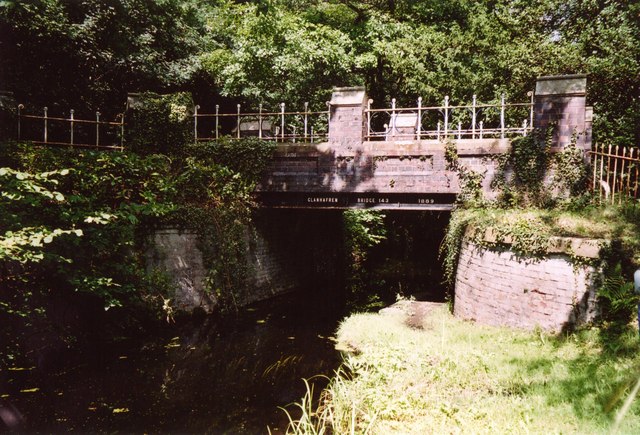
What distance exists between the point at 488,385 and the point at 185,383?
4.59 metres

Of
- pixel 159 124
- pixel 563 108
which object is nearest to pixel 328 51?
pixel 159 124

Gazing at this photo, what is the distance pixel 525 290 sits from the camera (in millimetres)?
7652

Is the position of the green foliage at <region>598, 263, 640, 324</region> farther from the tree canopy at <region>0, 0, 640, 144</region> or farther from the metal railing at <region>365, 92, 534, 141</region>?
the tree canopy at <region>0, 0, 640, 144</region>

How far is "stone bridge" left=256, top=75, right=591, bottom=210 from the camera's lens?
954cm

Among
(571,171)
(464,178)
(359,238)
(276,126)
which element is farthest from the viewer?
(359,238)

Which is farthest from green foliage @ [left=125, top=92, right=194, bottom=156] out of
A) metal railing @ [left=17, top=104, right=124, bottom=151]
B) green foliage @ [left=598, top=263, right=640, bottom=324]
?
green foliage @ [left=598, top=263, right=640, bottom=324]

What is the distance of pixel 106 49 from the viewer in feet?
48.3

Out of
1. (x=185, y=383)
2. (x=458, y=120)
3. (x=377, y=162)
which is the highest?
(x=458, y=120)

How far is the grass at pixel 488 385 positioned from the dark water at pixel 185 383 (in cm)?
85

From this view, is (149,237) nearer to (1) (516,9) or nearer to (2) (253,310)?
(2) (253,310)

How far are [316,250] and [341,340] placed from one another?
763cm

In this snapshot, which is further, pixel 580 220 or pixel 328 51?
pixel 328 51

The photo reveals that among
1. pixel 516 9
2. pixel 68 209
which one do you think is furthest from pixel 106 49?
pixel 516 9

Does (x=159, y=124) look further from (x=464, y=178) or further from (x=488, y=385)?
(x=488, y=385)
